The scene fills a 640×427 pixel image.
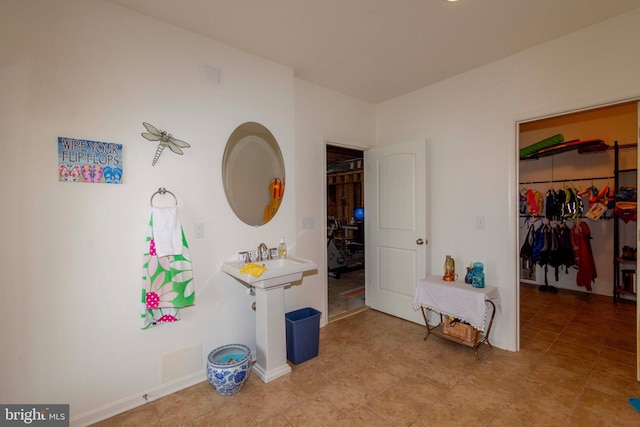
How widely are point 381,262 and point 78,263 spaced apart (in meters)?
2.99

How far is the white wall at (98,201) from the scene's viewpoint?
1.65 m

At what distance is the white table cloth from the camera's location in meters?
2.51

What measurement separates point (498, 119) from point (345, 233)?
4.78 m

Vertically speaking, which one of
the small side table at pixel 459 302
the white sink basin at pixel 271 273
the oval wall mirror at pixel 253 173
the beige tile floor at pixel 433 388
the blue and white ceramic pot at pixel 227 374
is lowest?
the beige tile floor at pixel 433 388

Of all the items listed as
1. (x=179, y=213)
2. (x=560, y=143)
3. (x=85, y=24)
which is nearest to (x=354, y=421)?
(x=179, y=213)

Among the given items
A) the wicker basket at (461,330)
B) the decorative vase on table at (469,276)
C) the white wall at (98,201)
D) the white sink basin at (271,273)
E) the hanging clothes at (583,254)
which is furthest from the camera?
the hanging clothes at (583,254)

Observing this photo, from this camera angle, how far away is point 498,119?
2744 millimetres

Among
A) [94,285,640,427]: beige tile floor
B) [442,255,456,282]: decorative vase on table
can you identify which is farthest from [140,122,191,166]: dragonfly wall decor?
[442,255,456,282]: decorative vase on table

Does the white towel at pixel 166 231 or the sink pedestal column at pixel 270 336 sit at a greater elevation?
the white towel at pixel 166 231

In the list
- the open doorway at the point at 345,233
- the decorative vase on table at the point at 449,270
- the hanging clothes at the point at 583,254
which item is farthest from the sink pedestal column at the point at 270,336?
the hanging clothes at the point at 583,254

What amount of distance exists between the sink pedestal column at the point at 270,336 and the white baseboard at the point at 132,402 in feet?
1.58

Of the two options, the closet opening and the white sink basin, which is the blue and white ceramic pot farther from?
the closet opening

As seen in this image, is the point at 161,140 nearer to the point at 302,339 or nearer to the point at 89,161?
the point at 89,161

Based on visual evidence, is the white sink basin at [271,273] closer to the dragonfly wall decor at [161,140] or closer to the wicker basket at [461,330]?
the dragonfly wall decor at [161,140]
